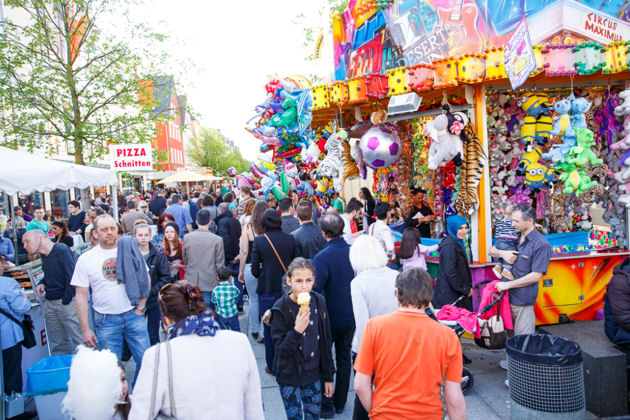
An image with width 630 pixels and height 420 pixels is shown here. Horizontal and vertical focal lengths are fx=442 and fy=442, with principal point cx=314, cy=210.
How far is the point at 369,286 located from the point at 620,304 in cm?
231

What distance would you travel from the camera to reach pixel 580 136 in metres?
5.35

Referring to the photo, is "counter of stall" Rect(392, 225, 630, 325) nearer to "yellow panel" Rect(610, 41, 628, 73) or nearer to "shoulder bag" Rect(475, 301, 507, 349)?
"shoulder bag" Rect(475, 301, 507, 349)

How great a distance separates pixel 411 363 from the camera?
232cm

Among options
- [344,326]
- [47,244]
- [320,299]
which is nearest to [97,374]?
[320,299]

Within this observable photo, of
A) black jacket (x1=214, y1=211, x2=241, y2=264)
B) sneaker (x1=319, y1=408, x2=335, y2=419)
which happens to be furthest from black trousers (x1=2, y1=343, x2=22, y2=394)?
black jacket (x1=214, y1=211, x2=241, y2=264)

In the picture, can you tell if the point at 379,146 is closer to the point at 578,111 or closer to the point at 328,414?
the point at 578,111

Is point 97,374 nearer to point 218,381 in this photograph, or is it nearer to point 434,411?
point 218,381

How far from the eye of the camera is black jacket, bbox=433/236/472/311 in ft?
16.1

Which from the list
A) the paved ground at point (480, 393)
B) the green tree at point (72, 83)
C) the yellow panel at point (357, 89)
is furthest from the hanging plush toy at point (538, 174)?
the green tree at point (72, 83)

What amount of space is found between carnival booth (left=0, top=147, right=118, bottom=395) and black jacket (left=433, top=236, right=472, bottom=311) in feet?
15.5

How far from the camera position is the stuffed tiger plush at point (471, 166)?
588 centimetres

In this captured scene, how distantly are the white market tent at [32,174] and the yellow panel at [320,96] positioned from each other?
394 cm

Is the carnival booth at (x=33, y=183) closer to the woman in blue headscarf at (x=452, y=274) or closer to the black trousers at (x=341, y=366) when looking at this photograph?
the black trousers at (x=341, y=366)

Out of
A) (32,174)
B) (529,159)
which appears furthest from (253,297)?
(529,159)
